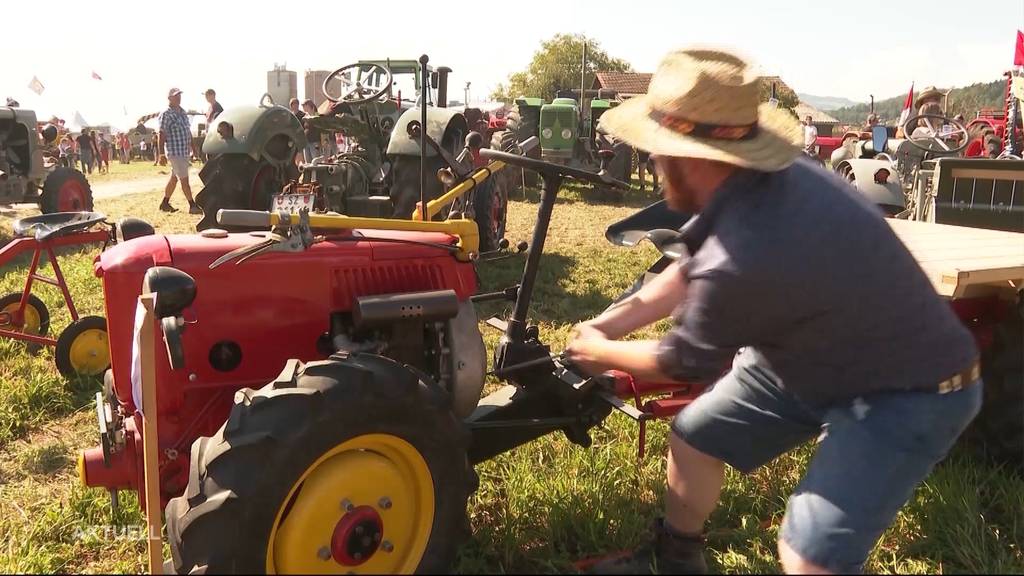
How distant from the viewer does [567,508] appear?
8.84 feet

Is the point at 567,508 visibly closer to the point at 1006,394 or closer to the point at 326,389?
the point at 326,389

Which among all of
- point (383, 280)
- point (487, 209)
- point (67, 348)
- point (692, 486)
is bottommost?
point (67, 348)

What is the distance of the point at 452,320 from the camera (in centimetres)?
252

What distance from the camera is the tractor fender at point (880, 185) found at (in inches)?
215

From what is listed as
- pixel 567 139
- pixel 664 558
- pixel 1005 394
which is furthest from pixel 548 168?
pixel 567 139

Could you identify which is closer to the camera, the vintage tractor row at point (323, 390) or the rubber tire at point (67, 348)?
the vintage tractor row at point (323, 390)

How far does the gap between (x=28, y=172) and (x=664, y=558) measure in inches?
360

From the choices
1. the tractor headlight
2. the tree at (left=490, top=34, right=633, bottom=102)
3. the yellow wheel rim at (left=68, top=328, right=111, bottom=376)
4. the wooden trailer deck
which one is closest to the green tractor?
the tractor headlight

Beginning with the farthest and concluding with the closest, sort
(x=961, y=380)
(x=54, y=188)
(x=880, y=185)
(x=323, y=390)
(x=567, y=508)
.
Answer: (x=54, y=188) → (x=880, y=185) → (x=567, y=508) → (x=323, y=390) → (x=961, y=380)

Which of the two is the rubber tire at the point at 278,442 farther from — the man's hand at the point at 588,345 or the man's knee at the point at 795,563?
the man's knee at the point at 795,563

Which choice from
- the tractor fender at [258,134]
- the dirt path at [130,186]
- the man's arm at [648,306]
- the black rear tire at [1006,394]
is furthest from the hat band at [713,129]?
the dirt path at [130,186]

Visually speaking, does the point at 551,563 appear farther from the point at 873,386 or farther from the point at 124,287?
the point at 124,287

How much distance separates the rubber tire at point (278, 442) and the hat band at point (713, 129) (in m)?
0.98

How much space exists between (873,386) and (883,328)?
0.14 m
